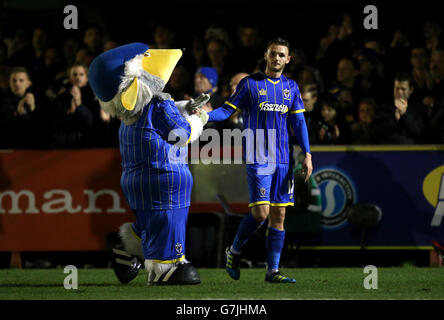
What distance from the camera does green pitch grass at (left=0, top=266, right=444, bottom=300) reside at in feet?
20.2

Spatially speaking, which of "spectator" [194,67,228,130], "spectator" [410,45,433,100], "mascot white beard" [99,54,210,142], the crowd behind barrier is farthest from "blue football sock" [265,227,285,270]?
"spectator" [410,45,433,100]

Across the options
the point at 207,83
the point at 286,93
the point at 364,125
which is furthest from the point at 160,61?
the point at 364,125

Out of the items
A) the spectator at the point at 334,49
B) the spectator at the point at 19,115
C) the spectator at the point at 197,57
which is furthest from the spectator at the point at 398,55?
the spectator at the point at 19,115

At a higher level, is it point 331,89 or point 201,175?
point 331,89

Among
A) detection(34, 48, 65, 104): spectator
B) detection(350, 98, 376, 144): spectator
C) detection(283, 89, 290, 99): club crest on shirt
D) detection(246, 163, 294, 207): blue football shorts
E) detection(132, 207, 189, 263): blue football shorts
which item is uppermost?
detection(34, 48, 65, 104): spectator

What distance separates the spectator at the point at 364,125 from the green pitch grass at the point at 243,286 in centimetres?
176

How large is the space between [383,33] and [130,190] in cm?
631

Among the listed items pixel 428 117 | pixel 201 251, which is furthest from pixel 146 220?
pixel 428 117

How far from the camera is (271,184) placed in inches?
288

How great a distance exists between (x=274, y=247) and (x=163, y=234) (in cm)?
121

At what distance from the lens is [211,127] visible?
9.47m

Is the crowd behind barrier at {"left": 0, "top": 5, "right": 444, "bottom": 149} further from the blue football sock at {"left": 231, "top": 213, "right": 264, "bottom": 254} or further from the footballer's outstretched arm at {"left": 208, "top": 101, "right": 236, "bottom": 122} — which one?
the blue football sock at {"left": 231, "top": 213, "right": 264, "bottom": 254}

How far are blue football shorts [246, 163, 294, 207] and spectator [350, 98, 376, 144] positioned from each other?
236 centimetres

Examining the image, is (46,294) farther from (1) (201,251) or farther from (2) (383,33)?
(2) (383,33)
